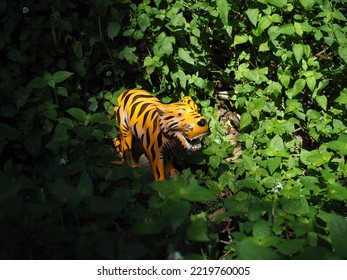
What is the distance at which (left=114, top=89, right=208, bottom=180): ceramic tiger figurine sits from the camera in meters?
3.03

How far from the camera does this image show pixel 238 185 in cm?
310

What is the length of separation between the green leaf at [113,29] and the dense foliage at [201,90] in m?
0.01

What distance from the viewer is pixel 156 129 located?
128 inches

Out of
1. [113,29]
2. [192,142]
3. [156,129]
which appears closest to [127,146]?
[156,129]

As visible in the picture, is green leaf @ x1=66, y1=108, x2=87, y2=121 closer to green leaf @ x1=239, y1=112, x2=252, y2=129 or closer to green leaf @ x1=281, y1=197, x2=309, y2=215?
green leaf @ x1=239, y1=112, x2=252, y2=129

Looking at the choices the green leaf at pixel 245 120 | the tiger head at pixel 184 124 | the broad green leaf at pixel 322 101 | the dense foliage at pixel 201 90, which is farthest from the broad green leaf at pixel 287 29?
the tiger head at pixel 184 124

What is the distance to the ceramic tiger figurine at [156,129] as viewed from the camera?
303 centimetres

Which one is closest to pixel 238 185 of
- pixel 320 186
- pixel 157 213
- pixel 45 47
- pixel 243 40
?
pixel 320 186

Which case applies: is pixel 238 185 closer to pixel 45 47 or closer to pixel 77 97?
pixel 77 97

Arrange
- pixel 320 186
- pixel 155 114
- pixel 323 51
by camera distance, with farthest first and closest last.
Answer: pixel 323 51 < pixel 155 114 < pixel 320 186

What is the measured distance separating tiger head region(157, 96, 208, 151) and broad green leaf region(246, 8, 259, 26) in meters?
0.79

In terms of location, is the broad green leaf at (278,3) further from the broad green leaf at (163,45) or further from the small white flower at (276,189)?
the small white flower at (276,189)

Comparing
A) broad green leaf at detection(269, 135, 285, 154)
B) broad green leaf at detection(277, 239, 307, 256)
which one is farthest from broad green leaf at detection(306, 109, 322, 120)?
broad green leaf at detection(277, 239, 307, 256)

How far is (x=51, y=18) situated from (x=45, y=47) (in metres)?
0.22
